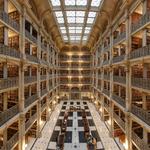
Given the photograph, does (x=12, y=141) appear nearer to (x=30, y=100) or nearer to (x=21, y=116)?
(x=21, y=116)

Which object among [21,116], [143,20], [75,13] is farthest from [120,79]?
[75,13]

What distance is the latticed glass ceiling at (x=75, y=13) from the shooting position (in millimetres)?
21359

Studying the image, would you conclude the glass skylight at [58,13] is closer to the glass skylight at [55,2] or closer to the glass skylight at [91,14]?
the glass skylight at [55,2]

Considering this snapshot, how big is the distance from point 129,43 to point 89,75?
30.6m

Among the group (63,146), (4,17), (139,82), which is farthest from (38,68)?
(139,82)

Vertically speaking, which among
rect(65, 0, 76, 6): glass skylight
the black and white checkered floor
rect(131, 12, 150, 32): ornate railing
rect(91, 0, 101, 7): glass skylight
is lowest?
the black and white checkered floor

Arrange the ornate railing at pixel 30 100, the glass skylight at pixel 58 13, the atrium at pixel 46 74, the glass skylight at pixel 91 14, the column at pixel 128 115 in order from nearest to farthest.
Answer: the atrium at pixel 46 74 → the column at pixel 128 115 → the ornate railing at pixel 30 100 → the glass skylight at pixel 58 13 → the glass skylight at pixel 91 14

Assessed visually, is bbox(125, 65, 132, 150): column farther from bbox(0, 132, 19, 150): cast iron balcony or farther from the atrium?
bbox(0, 132, 19, 150): cast iron balcony

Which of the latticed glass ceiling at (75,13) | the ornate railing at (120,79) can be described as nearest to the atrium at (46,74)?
the latticed glass ceiling at (75,13)

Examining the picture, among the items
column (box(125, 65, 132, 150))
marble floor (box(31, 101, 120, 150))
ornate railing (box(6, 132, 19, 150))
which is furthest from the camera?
marble floor (box(31, 101, 120, 150))

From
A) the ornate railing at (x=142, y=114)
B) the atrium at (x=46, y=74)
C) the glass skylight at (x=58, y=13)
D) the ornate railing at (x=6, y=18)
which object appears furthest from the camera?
the glass skylight at (x=58, y=13)

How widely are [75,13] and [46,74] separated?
999cm

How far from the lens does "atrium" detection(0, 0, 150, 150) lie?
12.9 meters

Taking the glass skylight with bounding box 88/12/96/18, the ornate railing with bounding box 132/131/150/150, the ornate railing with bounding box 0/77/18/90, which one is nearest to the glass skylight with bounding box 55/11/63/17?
the glass skylight with bounding box 88/12/96/18
